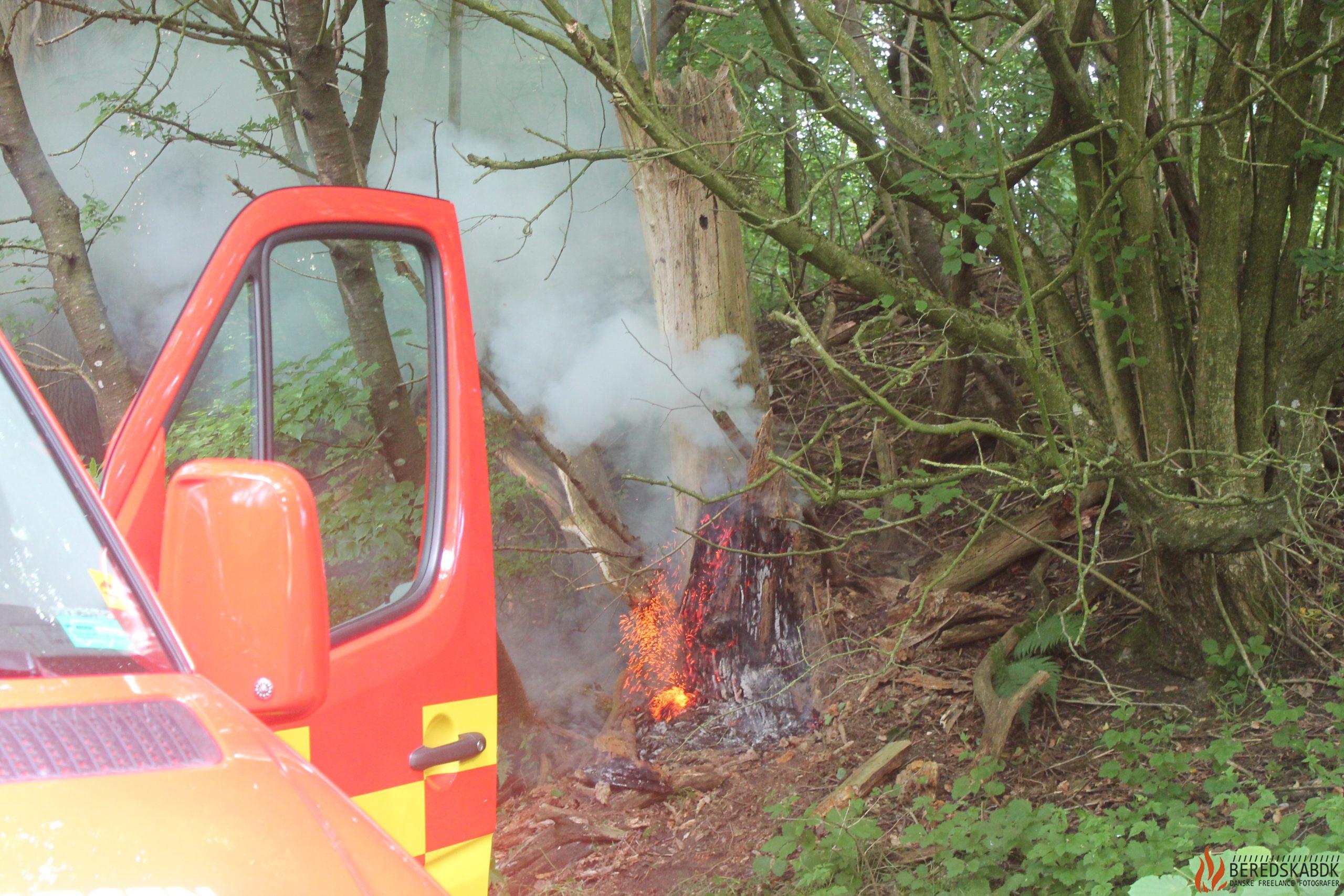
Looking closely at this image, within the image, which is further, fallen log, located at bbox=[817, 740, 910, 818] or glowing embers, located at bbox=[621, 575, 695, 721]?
glowing embers, located at bbox=[621, 575, 695, 721]

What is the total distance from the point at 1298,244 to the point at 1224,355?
0.59 meters

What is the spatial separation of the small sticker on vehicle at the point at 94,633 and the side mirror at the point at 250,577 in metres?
0.14

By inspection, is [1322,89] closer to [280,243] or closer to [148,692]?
[280,243]

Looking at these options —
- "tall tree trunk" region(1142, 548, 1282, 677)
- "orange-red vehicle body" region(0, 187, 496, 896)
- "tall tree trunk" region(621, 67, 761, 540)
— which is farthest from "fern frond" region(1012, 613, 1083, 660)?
"orange-red vehicle body" region(0, 187, 496, 896)

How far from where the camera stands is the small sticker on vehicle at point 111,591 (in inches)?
52.2

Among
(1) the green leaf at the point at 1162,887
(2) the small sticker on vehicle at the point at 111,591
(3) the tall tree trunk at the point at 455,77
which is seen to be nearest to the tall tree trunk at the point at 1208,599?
(1) the green leaf at the point at 1162,887

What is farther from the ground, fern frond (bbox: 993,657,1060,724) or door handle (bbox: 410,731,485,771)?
door handle (bbox: 410,731,485,771)

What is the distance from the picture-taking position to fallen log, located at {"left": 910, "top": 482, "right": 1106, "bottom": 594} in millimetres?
5594

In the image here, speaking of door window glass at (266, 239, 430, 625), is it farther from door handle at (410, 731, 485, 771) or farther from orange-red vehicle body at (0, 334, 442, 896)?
orange-red vehicle body at (0, 334, 442, 896)

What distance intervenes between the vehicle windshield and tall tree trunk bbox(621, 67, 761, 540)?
499cm

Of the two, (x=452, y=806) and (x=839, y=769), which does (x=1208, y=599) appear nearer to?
Answer: (x=839, y=769)

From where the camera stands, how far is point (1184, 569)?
4504 millimetres

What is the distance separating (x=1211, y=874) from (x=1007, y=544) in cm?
306

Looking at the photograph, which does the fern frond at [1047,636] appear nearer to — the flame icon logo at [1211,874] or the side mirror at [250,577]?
the flame icon logo at [1211,874]
